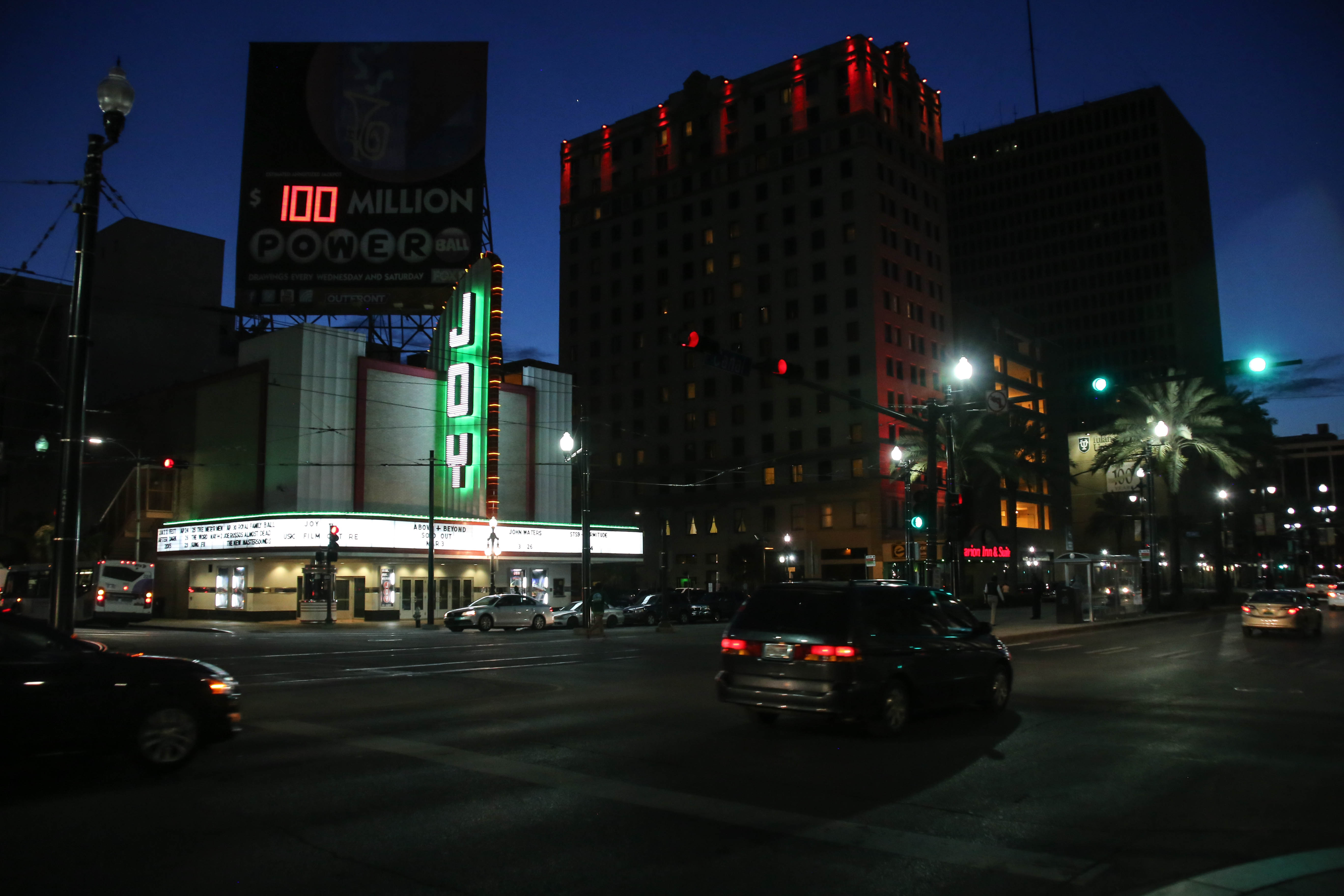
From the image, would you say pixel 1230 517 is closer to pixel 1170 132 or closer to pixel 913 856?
pixel 1170 132

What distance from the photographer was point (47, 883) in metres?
5.96

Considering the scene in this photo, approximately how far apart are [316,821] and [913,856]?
171 inches

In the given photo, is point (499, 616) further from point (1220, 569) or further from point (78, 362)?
point (1220, 569)

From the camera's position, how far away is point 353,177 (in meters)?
48.7

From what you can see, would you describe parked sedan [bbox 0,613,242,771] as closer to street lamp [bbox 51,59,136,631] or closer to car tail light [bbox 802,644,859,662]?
street lamp [bbox 51,59,136,631]

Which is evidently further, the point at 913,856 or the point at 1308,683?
the point at 1308,683

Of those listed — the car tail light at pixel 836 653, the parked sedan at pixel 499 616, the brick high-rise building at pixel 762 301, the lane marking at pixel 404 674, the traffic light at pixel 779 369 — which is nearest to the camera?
the car tail light at pixel 836 653

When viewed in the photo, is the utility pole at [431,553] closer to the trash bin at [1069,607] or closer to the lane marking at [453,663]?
the lane marking at [453,663]

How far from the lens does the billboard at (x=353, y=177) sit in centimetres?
4856

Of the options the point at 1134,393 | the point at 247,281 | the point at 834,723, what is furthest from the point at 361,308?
the point at 834,723

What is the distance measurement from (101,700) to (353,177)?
144 ft

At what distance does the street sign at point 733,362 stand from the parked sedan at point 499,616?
2287 centimetres

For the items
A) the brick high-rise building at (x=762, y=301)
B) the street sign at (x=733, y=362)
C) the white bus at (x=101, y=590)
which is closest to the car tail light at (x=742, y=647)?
the street sign at (x=733, y=362)

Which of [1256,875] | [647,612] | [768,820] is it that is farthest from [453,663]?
[647,612]
